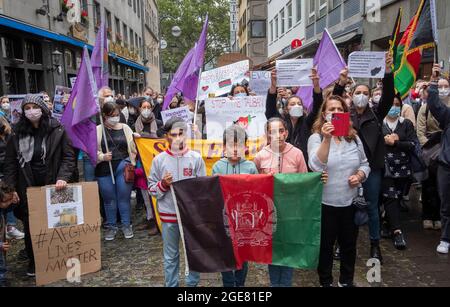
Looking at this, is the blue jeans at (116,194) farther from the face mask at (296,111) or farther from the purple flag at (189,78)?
the face mask at (296,111)

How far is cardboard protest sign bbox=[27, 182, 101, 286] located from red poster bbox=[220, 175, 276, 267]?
5.89 ft

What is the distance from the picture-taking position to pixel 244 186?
339 centimetres

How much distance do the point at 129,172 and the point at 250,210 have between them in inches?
105

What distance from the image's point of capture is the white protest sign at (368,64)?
4977 millimetres

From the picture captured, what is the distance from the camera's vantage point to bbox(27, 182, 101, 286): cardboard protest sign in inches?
166

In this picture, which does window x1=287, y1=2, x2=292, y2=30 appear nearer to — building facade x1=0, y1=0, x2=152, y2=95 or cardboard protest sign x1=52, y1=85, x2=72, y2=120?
building facade x1=0, y1=0, x2=152, y2=95

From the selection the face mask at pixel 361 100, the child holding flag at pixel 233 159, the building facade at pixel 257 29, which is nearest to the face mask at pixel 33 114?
the child holding flag at pixel 233 159

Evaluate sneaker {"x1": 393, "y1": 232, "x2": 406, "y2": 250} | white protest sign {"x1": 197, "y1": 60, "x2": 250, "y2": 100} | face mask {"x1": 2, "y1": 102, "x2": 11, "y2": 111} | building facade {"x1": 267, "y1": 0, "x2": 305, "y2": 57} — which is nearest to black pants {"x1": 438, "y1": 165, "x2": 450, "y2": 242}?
sneaker {"x1": 393, "y1": 232, "x2": 406, "y2": 250}

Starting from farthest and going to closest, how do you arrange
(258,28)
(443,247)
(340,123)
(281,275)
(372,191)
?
(258,28), (443,247), (372,191), (281,275), (340,123)

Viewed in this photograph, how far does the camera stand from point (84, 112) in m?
5.00

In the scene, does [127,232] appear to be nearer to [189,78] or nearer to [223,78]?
[189,78]

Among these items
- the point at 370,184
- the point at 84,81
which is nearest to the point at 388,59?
the point at 370,184

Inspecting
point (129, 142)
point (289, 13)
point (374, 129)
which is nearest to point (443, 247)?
point (374, 129)

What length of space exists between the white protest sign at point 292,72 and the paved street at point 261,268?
2165 mm
